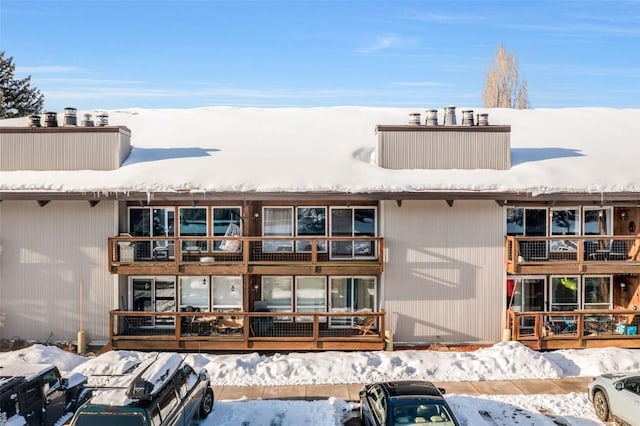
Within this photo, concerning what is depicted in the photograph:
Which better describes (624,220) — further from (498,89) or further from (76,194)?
(498,89)

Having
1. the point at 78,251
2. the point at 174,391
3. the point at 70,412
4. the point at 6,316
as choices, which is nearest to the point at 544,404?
the point at 174,391

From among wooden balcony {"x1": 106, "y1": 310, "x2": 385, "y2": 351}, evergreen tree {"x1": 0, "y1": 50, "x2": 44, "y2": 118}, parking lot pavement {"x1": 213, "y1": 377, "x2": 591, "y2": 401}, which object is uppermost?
evergreen tree {"x1": 0, "y1": 50, "x2": 44, "y2": 118}

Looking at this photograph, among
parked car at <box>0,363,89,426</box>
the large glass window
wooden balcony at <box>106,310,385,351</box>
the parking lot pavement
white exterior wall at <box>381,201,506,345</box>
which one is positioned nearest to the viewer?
parked car at <box>0,363,89,426</box>

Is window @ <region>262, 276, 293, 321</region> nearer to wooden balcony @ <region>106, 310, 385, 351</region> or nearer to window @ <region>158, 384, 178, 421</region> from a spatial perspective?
wooden balcony @ <region>106, 310, 385, 351</region>

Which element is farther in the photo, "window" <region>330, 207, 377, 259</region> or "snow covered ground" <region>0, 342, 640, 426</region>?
"window" <region>330, 207, 377, 259</region>

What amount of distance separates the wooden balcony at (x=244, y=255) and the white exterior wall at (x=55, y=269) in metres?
1.06

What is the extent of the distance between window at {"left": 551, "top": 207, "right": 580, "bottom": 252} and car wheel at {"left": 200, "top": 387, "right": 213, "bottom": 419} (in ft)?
42.4

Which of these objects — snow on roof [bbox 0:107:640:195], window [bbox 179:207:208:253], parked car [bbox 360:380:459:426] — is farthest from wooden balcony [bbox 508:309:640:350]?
window [bbox 179:207:208:253]

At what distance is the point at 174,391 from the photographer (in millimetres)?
10086

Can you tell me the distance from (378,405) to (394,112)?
64.8 feet

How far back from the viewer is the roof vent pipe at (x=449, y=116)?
1964cm

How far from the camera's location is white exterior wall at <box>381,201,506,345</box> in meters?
17.1

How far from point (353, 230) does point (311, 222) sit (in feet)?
5.00

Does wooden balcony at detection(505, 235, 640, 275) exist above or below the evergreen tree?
below
